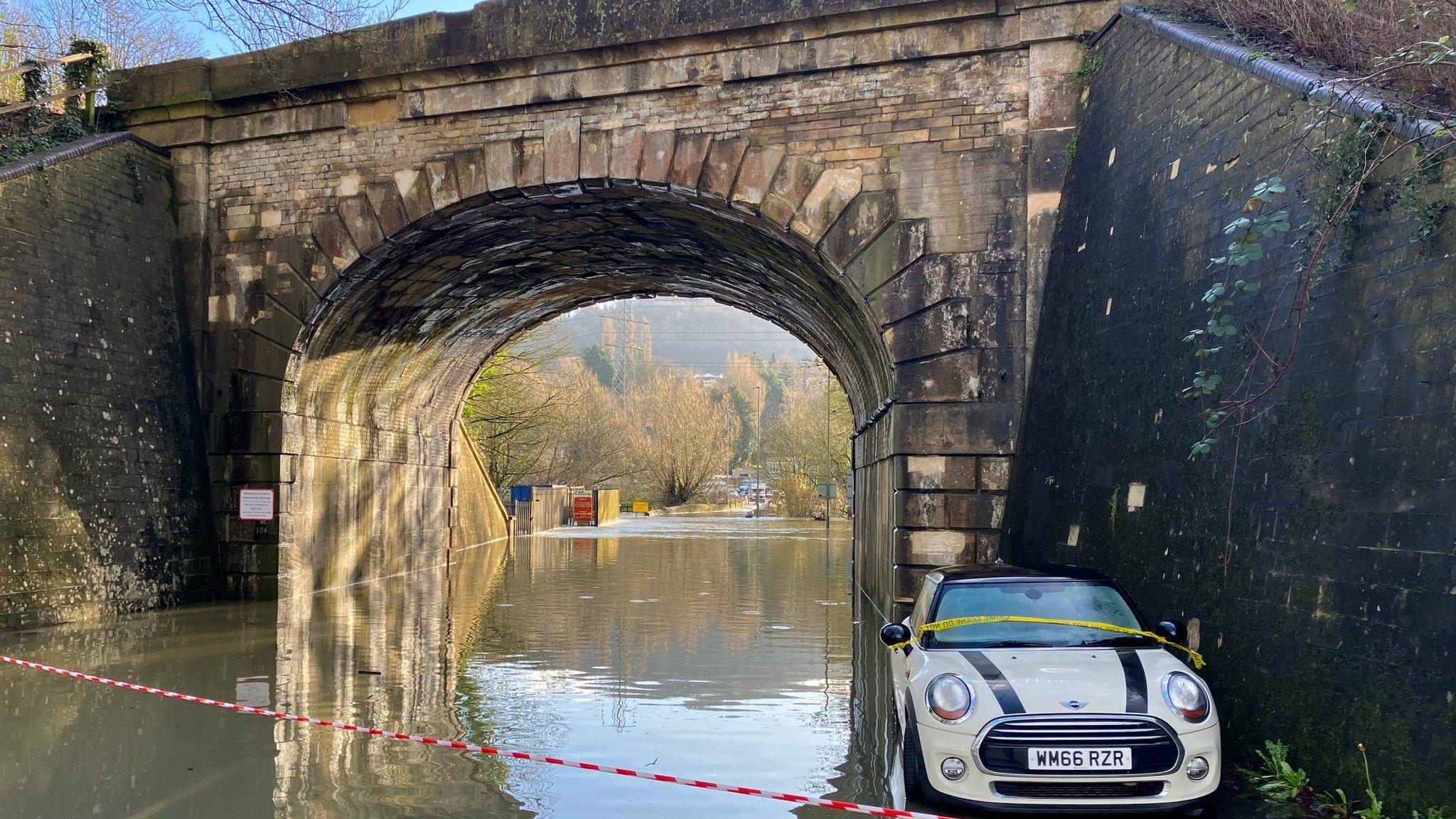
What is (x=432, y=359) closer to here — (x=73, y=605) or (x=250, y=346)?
(x=250, y=346)

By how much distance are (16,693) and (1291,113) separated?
34.0ft

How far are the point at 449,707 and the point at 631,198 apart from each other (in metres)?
8.02

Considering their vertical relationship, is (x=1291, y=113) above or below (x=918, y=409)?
above

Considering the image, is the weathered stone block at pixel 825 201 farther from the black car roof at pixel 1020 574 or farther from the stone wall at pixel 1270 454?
the black car roof at pixel 1020 574

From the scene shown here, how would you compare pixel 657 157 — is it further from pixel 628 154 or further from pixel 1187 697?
pixel 1187 697

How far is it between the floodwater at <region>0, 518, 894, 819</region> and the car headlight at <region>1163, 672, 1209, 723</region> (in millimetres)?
1584

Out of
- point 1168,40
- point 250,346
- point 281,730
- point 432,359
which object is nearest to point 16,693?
point 281,730

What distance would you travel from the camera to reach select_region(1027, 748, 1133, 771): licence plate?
5.47 meters

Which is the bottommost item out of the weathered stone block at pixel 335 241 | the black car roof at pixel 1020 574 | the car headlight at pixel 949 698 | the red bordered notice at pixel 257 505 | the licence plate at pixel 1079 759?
the licence plate at pixel 1079 759

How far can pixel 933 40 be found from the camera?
13.0 m

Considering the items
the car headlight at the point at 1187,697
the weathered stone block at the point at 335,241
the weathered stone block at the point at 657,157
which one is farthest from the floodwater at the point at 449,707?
the weathered stone block at the point at 657,157

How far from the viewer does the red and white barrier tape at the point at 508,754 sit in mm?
5707

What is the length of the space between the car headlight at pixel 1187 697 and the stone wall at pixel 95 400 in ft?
40.0

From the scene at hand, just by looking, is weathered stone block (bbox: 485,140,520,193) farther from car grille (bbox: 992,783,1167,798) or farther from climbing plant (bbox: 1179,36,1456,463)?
car grille (bbox: 992,783,1167,798)
